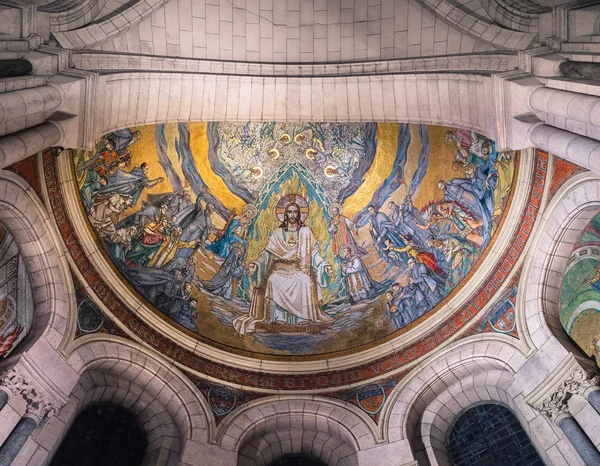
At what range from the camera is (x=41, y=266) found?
910cm

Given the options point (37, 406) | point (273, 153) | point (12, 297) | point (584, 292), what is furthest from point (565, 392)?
point (12, 297)

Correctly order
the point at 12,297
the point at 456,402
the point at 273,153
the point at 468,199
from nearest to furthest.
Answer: the point at 12,297
the point at 456,402
the point at 468,199
the point at 273,153

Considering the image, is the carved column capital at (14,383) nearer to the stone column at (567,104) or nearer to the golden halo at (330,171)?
the golden halo at (330,171)

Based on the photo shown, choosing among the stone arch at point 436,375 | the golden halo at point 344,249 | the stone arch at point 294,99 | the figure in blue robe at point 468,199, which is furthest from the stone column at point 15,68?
the stone arch at point 436,375

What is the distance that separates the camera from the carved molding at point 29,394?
7992mm

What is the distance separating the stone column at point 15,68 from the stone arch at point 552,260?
7.31 m

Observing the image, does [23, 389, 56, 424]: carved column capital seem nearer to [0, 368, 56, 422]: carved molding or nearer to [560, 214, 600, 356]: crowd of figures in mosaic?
[0, 368, 56, 422]: carved molding

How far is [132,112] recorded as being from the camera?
8.92m

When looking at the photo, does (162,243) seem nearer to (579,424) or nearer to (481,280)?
(481,280)

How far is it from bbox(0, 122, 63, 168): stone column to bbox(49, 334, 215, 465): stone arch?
344cm

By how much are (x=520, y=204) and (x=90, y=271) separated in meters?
6.99

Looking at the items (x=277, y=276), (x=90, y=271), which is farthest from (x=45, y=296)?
(x=277, y=276)

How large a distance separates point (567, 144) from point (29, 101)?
20.3 feet

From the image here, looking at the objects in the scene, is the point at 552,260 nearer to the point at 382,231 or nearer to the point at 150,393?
the point at 382,231
